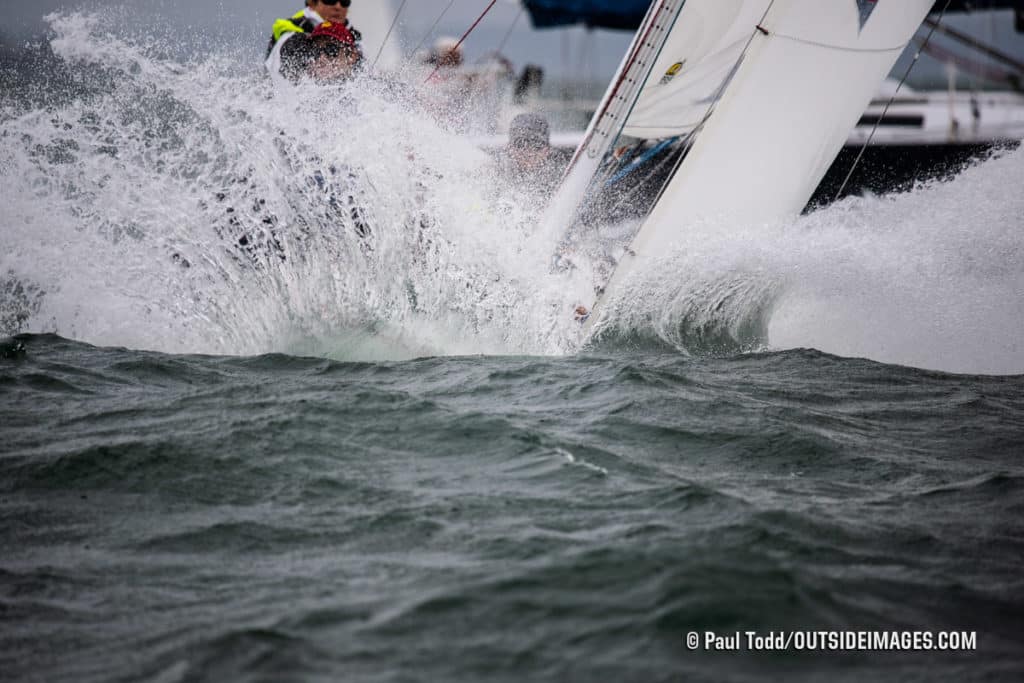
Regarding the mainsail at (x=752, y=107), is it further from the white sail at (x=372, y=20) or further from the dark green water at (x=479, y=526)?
Result: the white sail at (x=372, y=20)

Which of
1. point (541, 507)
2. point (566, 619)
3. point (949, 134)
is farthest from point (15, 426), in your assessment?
point (949, 134)

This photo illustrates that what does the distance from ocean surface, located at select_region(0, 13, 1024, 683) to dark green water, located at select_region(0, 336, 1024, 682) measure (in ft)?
0.04

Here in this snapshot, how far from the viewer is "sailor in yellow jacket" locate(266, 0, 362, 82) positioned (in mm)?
6676

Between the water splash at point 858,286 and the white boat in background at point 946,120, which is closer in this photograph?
the water splash at point 858,286

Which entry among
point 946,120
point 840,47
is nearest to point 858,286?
point 840,47

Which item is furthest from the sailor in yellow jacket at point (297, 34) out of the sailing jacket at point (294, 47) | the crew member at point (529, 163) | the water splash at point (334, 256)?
the crew member at point (529, 163)

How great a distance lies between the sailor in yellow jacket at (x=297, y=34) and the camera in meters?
6.68

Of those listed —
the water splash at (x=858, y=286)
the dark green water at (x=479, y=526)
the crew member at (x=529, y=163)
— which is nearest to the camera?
the dark green water at (x=479, y=526)

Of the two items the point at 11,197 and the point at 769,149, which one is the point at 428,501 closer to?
the point at 11,197

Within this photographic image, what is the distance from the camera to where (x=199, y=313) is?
5.66 metres

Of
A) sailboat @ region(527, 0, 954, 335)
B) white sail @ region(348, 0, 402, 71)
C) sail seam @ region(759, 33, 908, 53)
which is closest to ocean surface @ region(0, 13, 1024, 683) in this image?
sailboat @ region(527, 0, 954, 335)

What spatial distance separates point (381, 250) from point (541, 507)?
3016 mm

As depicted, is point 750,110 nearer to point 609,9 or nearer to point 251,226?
point 251,226

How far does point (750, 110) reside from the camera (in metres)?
7.23
